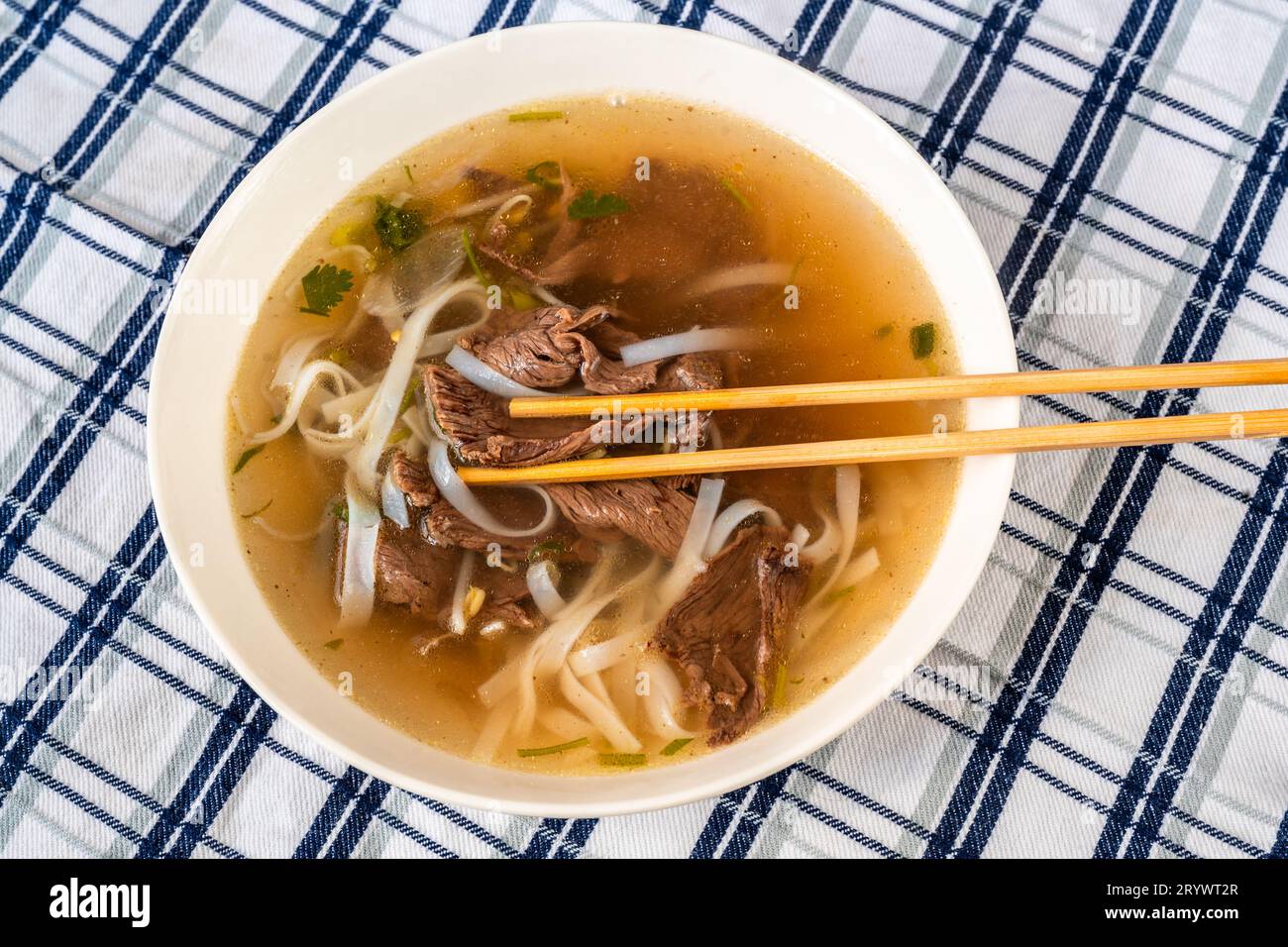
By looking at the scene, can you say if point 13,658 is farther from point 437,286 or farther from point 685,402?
point 685,402

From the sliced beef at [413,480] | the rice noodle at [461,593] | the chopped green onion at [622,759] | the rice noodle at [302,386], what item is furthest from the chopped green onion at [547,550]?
the rice noodle at [302,386]

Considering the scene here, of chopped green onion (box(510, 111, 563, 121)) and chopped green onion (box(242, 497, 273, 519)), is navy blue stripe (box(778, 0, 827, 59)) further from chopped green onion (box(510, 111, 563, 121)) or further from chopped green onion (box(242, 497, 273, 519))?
chopped green onion (box(242, 497, 273, 519))

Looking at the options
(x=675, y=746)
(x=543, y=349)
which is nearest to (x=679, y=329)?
(x=543, y=349)

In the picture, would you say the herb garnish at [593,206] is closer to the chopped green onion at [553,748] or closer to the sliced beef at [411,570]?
the sliced beef at [411,570]

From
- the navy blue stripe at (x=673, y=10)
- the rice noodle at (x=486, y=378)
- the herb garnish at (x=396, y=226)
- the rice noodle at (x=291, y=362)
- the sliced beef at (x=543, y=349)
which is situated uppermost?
the navy blue stripe at (x=673, y=10)

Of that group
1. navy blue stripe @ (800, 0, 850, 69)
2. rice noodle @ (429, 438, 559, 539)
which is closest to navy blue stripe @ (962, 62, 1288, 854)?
navy blue stripe @ (800, 0, 850, 69)

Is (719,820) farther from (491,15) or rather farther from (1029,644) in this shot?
(491,15)
